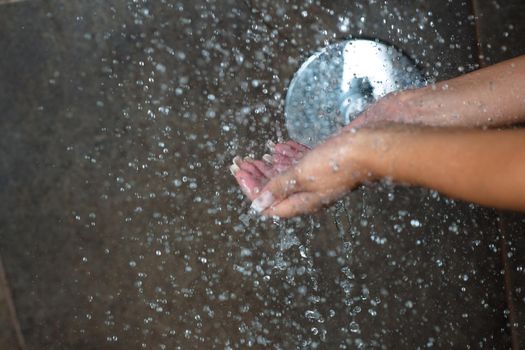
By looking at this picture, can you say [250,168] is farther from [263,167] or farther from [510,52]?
[510,52]

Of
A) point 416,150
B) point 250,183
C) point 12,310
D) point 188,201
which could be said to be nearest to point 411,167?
point 416,150

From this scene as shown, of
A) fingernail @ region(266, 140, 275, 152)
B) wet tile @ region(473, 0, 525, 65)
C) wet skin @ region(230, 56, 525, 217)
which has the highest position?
wet tile @ region(473, 0, 525, 65)

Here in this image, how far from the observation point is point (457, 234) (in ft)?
3.76

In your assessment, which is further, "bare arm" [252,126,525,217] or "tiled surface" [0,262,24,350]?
"tiled surface" [0,262,24,350]

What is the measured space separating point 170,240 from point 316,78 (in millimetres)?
388

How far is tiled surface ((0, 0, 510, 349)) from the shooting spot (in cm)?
112

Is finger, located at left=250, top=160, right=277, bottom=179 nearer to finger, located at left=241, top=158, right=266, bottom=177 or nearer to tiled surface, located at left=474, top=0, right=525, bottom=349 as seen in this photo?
finger, located at left=241, top=158, right=266, bottom=177

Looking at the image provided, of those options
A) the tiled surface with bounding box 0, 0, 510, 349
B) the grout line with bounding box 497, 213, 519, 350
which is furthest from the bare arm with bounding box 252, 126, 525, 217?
the grout line with bounding box 497, 213, 519, 350

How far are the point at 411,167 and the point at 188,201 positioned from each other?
1.67 feet

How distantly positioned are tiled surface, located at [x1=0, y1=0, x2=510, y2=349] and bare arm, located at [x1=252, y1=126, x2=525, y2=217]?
27cm

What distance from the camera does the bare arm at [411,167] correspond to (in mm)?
638

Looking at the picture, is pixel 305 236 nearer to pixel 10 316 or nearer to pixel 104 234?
pixel 104 234

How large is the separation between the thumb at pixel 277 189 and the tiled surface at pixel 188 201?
243 mm

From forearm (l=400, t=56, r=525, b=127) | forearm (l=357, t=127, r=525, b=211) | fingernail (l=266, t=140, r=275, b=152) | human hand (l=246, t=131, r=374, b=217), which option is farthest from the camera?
fingernail (l=266, t=140, r=275, b=152)
